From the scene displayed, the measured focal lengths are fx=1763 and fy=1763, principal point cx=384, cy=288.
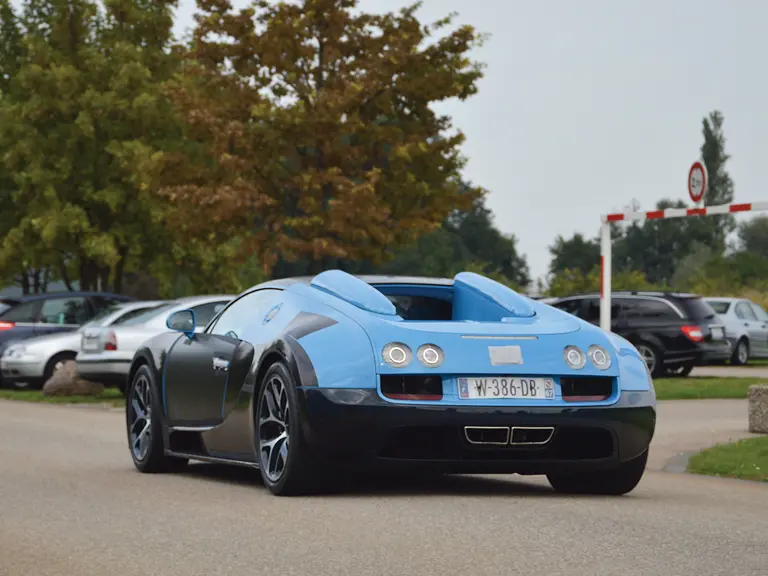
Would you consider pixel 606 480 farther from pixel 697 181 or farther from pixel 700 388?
pixel 697 181

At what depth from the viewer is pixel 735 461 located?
12.7m

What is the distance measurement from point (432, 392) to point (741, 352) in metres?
30.7

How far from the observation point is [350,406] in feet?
28.8

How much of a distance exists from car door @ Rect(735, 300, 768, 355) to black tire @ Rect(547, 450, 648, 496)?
29.7 metres

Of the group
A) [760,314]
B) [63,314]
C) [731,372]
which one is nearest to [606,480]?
[63,314]

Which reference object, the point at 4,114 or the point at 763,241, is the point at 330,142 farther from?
the point at 763,241

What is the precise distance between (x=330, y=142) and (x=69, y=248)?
1020cm

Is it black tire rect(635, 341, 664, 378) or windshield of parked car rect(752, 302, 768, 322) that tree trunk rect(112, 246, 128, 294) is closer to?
windshield of parked car rect(752, 302, 768, 322)

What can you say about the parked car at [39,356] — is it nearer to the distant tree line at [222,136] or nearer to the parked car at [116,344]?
the parked car at [116,344]

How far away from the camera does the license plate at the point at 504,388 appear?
29.0ft

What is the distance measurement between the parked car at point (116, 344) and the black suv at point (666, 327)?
33.5 feet

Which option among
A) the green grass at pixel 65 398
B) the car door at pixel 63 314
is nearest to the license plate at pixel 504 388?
the green grass at pixel 65 398

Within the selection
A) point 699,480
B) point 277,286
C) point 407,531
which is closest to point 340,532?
point 407,531

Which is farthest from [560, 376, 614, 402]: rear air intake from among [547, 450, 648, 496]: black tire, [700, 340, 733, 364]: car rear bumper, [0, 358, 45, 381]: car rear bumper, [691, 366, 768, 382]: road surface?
[700, 340, 733, 364]: car rear bumper
